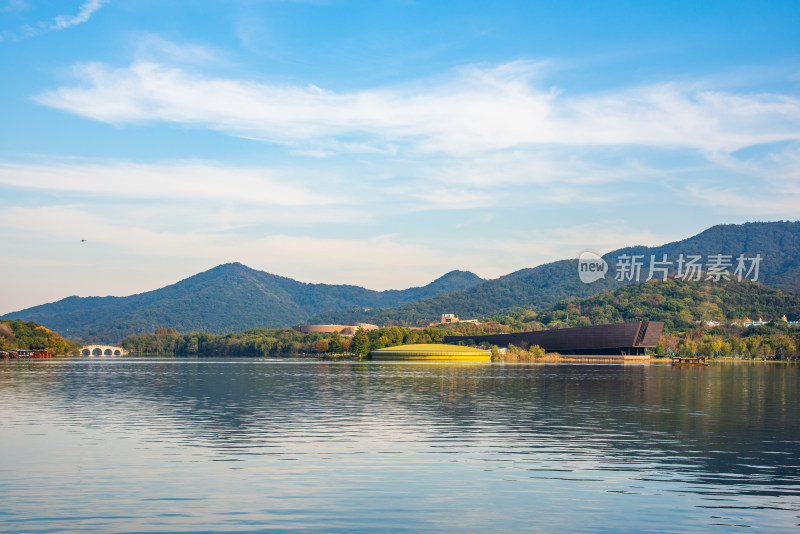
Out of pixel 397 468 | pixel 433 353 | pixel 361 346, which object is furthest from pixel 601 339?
pixel 397 468

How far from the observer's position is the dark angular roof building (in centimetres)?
17025

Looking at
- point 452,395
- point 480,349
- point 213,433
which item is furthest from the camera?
point 480,349

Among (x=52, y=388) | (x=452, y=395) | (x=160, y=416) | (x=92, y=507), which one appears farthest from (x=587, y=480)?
(x=52, y=388)

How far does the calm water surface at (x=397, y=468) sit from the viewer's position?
14766mm

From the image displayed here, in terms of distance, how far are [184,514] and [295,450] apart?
8.66m

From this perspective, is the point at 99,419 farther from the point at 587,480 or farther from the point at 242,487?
the point at 587,480

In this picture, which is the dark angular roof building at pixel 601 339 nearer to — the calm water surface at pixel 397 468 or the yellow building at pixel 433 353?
the yellow building at pixel 433 353

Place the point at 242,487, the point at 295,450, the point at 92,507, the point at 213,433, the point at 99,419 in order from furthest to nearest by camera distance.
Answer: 1. the point at 99,419
2. the point at 213,433
3. the point at 295,450
4. the point at 242,487
5. the point at 92,507

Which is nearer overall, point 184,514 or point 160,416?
point 184,514

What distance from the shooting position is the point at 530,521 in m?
14.6

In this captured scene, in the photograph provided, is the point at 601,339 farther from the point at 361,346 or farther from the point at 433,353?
the point at 361,346

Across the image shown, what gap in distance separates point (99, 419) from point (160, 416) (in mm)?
2672

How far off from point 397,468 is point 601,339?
6353 inches

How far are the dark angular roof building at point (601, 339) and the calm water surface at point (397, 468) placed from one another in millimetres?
135044
